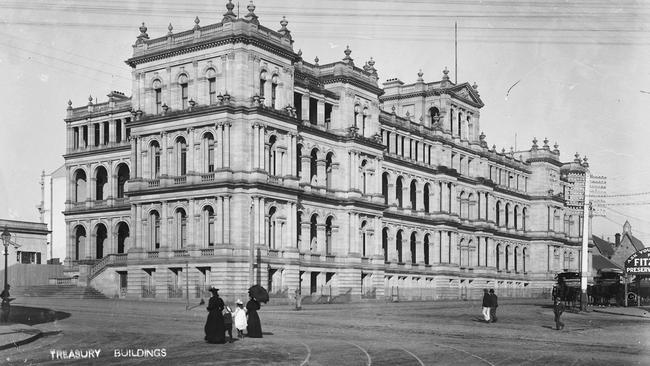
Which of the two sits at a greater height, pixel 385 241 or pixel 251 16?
pixel 251 16

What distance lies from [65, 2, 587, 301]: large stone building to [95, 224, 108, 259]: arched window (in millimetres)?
121

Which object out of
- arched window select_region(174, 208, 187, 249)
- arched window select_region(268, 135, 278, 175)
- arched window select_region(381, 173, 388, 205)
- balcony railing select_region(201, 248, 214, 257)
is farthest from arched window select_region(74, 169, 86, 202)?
arched window select_region(381, 173, 388, 205)

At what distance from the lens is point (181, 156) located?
191ft

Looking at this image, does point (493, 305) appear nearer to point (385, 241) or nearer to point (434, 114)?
point (385, 241)

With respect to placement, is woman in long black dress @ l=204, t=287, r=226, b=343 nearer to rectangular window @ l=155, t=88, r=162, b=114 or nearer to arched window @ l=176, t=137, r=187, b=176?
arched window @ l=176, t=137, r=187, b=176

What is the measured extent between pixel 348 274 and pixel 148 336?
40.1 meters

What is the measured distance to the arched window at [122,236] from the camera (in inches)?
2763

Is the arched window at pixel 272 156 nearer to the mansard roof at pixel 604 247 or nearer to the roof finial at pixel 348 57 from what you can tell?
the roof finial at pixel 348 57

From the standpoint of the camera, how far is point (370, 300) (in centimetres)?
6662

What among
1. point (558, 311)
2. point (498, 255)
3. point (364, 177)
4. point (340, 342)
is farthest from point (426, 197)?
point (340, 342)

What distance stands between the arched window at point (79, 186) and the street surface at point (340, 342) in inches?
1478

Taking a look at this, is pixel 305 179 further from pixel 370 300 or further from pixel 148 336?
pixel 148 336

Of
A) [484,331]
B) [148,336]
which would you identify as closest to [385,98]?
[484,331]

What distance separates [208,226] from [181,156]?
18.2 ft
